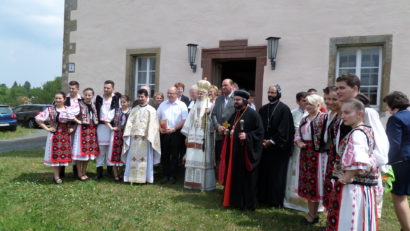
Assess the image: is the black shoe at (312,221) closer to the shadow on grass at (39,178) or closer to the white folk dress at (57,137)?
the white folk dress at (57,137)

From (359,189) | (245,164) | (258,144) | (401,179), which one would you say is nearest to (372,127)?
(359,189)

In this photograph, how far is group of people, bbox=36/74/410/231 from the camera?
124 inches

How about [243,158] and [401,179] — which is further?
[243,158]

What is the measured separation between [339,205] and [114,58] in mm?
8506

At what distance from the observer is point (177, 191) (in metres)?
6.34

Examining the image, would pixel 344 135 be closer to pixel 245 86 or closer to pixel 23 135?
pixel 245 86

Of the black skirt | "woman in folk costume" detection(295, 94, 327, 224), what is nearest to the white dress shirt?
"woman in folk costume" detection(295, 94, 327, 224)

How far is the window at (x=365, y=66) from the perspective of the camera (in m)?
7.69

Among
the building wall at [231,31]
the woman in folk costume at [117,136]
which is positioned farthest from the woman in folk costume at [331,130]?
the woman in folk costume at [117,136]

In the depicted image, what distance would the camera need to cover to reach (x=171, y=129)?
6.98 m

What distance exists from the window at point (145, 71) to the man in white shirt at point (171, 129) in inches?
124

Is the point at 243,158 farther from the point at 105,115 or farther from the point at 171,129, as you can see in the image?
the point at 105,115

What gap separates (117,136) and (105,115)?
1.52 ft

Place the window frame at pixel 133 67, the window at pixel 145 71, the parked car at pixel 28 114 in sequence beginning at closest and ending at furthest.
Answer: the window frame at pixel 133 67, the window at pixel 145 71, the parked car at pixel 28 114
